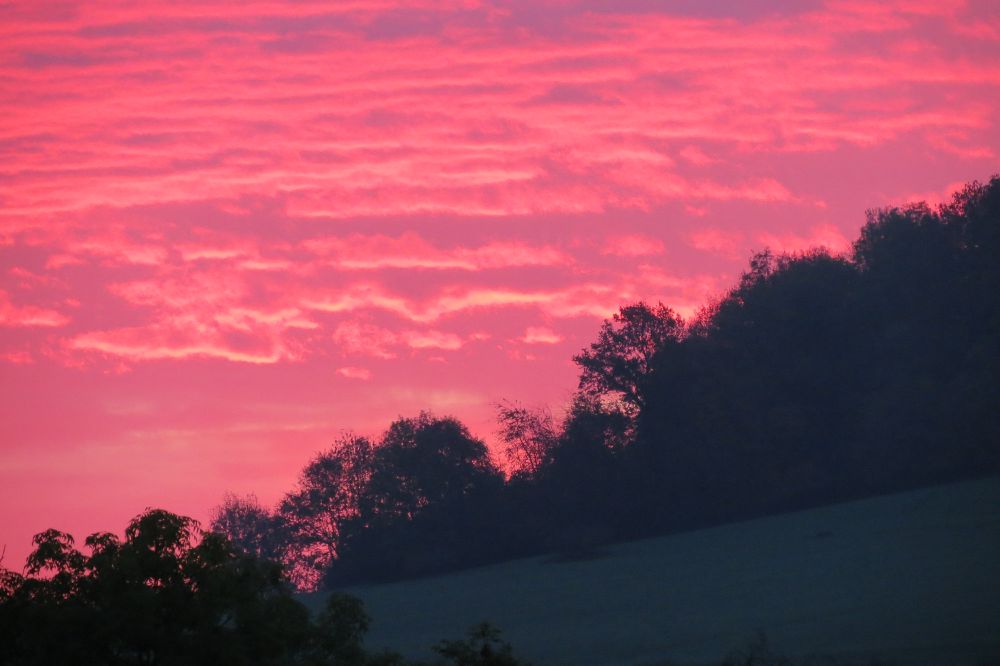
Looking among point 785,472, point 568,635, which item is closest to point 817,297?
point 785,472

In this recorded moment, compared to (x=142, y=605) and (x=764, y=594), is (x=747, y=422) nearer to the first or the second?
(x=764, y=594)

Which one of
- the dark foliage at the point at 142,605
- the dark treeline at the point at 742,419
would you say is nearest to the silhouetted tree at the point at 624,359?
the dark treeline at the point at 742,419

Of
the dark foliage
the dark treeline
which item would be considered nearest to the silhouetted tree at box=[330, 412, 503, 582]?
the dark treeline

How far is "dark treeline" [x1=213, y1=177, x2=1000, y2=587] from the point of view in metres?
89.1

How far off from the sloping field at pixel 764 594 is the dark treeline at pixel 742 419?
3215mm

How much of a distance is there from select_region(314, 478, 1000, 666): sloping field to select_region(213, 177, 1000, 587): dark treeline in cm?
321

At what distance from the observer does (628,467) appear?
9250cm

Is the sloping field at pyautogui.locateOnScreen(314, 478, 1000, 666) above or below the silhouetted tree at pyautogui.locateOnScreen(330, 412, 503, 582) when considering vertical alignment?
below

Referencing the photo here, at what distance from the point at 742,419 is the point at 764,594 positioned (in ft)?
77.1

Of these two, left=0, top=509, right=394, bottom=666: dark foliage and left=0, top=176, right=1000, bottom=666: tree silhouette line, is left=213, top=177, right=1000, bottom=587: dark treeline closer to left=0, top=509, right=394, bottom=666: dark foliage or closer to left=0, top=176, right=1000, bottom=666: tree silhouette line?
left=0, top=176, right=1000, bottom=666: tree silhouette line

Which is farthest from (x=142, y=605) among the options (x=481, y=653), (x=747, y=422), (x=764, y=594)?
(x=747, y=422)

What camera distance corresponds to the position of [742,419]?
90562mm

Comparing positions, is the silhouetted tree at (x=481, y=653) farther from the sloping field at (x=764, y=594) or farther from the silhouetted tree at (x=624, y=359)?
the silhouetted tree at (x=624, y=359)

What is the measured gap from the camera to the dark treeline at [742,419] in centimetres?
8912
